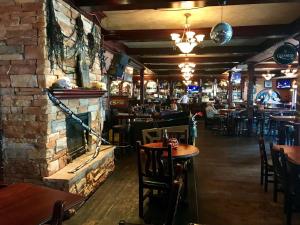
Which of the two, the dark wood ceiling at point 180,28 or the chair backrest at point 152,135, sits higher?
the dark wood ceiling at point 180,28

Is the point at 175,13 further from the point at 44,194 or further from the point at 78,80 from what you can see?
the point at 44,194

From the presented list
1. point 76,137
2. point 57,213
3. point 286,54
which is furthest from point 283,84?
point 57,213

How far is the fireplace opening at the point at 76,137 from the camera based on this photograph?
431 cm

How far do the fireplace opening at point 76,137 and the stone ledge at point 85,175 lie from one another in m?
0.12

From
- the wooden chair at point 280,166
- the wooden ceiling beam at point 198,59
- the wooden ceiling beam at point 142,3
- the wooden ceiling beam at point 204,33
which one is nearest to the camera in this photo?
the wooden chair at point 280,166

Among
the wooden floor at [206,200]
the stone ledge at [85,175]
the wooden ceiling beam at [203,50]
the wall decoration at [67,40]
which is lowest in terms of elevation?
the wooden floor at [206,200]

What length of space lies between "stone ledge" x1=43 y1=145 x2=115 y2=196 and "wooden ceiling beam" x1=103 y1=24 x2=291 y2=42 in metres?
2.69

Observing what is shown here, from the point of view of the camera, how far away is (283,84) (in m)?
20.1

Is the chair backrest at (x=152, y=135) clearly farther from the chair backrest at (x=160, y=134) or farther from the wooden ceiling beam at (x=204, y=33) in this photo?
the wooden ceiling beam at (x=204, y=33)

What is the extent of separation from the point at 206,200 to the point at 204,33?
381 centimetres

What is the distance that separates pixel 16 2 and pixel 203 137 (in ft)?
25.8

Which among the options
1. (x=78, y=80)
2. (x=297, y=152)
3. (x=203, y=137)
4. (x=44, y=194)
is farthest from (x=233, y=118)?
(x=44, y=194)

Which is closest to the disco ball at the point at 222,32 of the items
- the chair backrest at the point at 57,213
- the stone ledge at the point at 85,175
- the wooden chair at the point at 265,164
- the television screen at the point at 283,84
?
the wooden chair at the point at 265,164

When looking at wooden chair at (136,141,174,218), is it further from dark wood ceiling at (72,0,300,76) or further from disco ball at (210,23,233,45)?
disco ball at (210,23,233,45)
